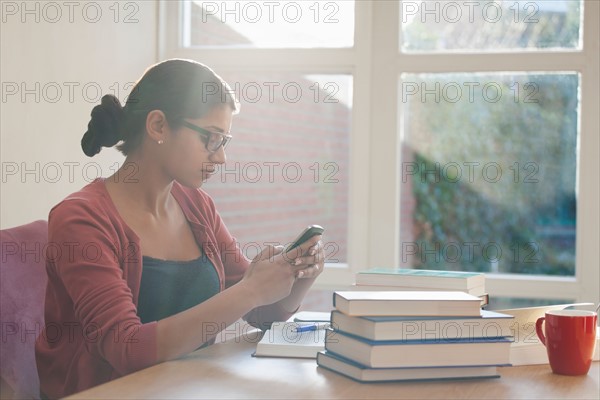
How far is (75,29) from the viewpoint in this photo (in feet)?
8.26

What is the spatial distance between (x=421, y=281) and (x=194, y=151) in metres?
0.65

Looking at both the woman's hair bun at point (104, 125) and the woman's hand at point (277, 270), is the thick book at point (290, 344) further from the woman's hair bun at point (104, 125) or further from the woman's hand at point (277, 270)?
the woman's hair bun at point (104, 125)

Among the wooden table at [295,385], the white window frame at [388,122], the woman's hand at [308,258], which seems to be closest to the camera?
the wooden table at [295,385]

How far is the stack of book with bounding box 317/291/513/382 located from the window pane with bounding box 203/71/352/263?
157cm

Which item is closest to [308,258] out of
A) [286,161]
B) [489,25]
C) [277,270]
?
[277,270]

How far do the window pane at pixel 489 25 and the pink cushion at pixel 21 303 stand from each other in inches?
65.3

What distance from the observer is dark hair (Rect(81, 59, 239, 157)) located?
1862 millimetres

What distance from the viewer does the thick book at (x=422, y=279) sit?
1.57 m

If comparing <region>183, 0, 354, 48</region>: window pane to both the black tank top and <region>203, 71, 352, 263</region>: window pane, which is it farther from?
the black tank top

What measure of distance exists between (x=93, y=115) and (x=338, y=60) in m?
1.24

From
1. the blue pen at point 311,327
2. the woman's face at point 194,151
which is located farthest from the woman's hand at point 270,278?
the woman's face at point 194,151

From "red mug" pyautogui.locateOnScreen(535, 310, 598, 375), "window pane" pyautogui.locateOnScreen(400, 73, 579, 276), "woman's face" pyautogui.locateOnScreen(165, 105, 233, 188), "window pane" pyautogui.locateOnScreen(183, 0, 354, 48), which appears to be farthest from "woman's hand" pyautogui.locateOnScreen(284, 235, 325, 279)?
"window pane" pyautogui.locateOnScreen(183, 0, 354, 48)

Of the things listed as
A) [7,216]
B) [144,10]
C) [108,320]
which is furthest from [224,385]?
[144,10]

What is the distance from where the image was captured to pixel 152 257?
1807mm
